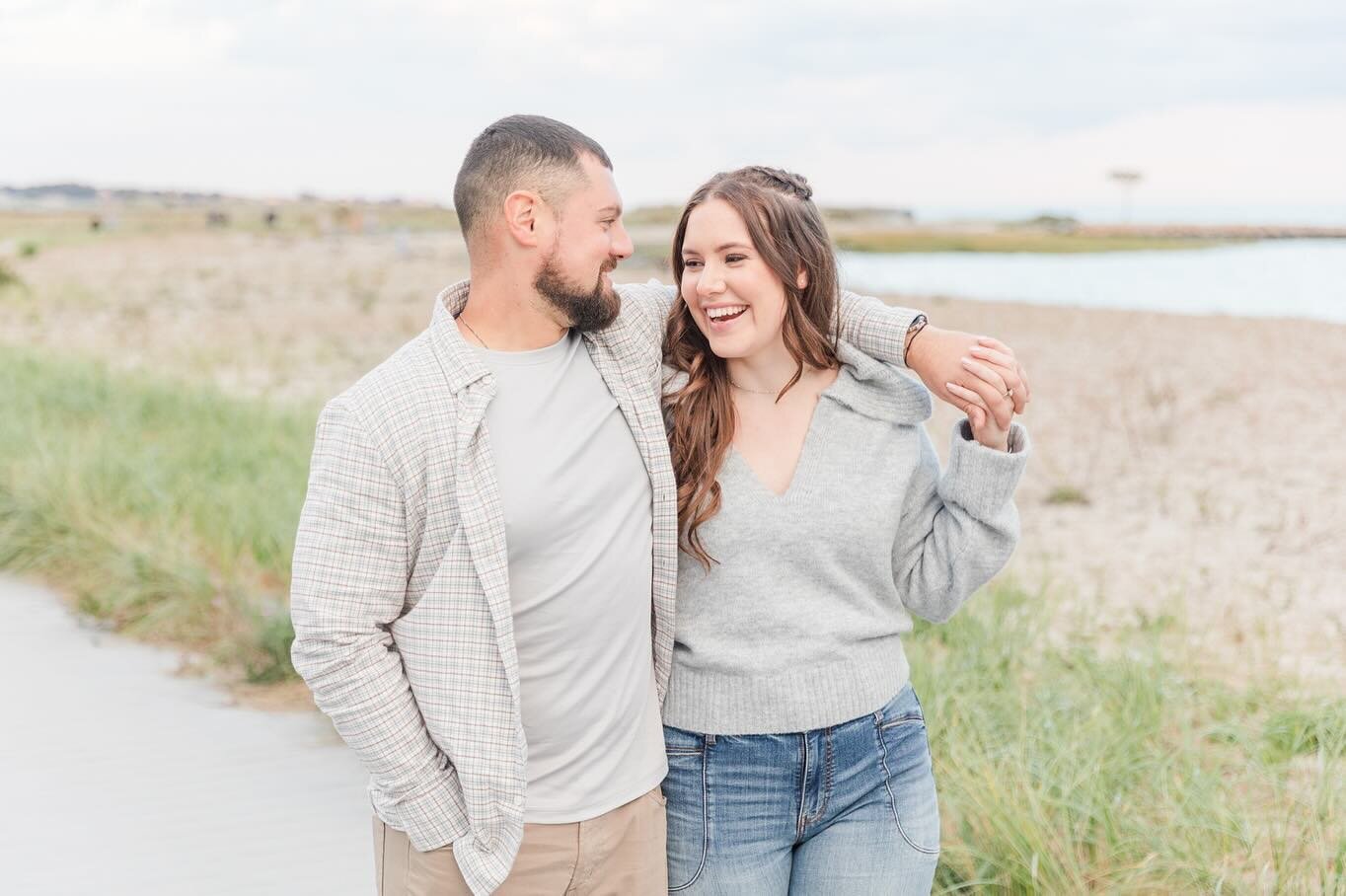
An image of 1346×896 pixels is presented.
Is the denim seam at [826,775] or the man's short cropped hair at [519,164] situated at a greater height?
the man's short cropped hair at [519,164]

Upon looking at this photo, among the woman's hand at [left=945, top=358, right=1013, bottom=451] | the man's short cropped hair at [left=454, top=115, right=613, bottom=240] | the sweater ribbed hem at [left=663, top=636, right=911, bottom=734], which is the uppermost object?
the man's short cropped hair at [left=454, top=115, right=613, bottom=240]

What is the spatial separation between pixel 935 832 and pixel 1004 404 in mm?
802

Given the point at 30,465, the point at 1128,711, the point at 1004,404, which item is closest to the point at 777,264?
the point at 1004,404

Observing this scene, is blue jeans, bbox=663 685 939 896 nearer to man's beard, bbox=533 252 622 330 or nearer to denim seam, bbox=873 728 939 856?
denim seam, bbox=873 728 939 856

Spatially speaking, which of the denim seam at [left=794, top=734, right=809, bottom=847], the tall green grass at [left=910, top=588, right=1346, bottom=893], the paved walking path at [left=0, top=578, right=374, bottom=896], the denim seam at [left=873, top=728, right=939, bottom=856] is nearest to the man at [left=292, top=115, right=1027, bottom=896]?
the denim seam at [left=794, top=734, right=809, bottom=847]

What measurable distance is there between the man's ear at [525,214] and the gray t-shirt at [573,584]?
8.3 inches

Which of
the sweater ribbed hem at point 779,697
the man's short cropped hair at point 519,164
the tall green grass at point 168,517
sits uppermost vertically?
the man's short cropped hair at point 519,164

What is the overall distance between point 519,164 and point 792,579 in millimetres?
886

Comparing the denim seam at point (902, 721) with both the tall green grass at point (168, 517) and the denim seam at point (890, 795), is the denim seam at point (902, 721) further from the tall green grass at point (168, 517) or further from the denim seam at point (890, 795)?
the tall green grass at point (168, 517)

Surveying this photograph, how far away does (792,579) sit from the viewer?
2307 millimetres

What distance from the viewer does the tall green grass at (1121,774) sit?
3131 millimetres

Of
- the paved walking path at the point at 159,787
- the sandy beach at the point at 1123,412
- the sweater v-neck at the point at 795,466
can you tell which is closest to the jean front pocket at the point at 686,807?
the sweater v-neck at the point at 795,466

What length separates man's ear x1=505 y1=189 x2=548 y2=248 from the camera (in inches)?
88.1

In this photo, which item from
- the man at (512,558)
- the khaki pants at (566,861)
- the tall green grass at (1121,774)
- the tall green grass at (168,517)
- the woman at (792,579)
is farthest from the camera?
the tall green grass at (168,517)
